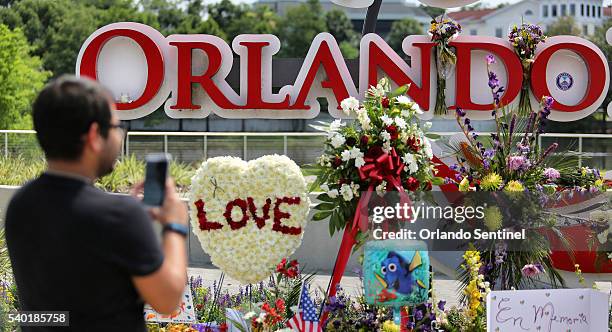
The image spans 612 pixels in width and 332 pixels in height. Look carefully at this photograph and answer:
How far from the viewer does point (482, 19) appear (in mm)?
103688

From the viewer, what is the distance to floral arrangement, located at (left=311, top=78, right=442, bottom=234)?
5.22 m

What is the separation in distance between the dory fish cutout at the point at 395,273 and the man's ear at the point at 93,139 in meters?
2.47

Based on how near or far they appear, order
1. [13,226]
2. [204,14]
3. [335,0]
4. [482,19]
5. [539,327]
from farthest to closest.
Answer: [482,19] < [204,14] < [335,0] < [539,327] < [13,226]

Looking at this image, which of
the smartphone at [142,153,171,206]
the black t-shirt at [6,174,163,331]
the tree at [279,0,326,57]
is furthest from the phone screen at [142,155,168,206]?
the tree at [279,0,326,57]

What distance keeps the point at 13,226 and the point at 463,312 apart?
322cm

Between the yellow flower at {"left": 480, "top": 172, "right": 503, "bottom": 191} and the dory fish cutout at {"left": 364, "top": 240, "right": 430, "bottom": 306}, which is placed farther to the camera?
the yellow flower at {"left": 480, "top": 172, "right": 503, "bottom": 191}

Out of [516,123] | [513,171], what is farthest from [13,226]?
[516,123]

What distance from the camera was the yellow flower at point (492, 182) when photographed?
5875 mm

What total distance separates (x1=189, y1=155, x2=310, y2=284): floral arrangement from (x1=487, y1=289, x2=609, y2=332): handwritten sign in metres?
1.20

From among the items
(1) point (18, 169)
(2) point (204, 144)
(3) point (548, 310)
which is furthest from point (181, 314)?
(1) point (18, 169)

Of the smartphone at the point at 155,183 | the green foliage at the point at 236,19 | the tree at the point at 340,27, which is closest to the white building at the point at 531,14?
the tree at the point at 340,27

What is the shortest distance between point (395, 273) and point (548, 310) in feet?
2.73

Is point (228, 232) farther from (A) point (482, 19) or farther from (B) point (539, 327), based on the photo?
(A) point (482, 19)

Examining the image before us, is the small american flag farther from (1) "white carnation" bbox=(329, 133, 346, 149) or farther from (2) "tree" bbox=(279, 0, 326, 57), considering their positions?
(2) "tree" bbox=(279, 0, 326, 57)
